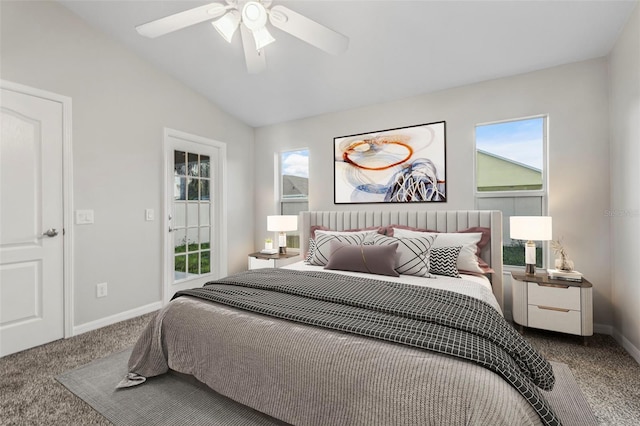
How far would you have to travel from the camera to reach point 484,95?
3123mm

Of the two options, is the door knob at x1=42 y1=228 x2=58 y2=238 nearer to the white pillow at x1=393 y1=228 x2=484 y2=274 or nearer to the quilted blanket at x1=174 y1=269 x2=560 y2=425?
the quilted blanket at x1=174 y1=269 x2=560 y2=425

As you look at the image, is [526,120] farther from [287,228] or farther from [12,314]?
[12,314]

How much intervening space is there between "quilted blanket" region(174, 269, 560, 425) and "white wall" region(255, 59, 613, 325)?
175 cm

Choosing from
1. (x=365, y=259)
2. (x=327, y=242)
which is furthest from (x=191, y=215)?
(x=365, y=259)

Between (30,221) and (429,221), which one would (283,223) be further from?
(30,221)

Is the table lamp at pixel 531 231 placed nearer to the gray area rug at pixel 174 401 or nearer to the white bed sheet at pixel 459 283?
the white bed sheet at pixel 459 283

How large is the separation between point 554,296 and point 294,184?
3.18 meters

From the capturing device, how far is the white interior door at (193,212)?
366 centimetres

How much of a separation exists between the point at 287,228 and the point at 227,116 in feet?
5.95

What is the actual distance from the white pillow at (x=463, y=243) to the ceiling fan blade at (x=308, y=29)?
5.74 feet

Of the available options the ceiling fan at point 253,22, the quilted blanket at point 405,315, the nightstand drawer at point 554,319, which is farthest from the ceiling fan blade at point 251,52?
the nightstand drawer at point 554,319

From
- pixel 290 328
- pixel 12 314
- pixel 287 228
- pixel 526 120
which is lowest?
pixel 12 314

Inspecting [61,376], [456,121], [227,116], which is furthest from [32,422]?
[456,121]

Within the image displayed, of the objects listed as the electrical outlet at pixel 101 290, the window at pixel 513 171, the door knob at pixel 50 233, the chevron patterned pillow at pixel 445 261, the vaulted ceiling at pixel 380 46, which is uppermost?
the vaulted ceiling at pixel 380 46
